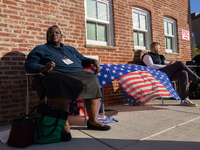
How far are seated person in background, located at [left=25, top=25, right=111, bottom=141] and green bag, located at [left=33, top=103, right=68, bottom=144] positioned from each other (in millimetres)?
92

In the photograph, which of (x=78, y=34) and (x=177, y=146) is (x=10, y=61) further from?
(x=177, y=146)

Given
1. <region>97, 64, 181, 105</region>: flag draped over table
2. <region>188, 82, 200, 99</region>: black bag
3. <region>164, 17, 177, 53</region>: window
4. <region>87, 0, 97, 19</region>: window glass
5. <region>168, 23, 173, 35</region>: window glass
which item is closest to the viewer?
<region>97, 64, 181, 105</region>: flag draped over table

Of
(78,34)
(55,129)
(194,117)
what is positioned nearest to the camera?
(55,129)

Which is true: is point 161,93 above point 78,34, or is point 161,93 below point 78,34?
below

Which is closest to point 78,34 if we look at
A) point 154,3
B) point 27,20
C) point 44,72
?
point 27,20

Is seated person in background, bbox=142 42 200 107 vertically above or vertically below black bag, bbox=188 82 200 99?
above

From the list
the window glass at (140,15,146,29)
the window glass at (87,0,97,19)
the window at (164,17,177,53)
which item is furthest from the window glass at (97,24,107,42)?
the window at (164,17,177,53)

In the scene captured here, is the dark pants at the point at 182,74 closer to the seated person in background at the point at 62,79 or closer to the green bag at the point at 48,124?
the seated person in background at the point at 62,79

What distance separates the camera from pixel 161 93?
3625mm

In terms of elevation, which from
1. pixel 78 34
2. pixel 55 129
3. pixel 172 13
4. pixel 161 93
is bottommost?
pixel 55 129

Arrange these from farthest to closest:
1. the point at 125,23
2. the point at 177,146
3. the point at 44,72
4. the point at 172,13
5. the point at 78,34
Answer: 1. the point at 172,13
2. the point at 125,23
3. the point at 78,34
4. the point at 44,72
5. the point at 177,146

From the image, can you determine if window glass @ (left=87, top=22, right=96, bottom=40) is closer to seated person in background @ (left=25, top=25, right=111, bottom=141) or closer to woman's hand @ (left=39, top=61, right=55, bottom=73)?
seated person in background @ (left=25, top=25, right=111, bottom=141)

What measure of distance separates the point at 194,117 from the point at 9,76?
10.6 ft

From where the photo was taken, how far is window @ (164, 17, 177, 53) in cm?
649
